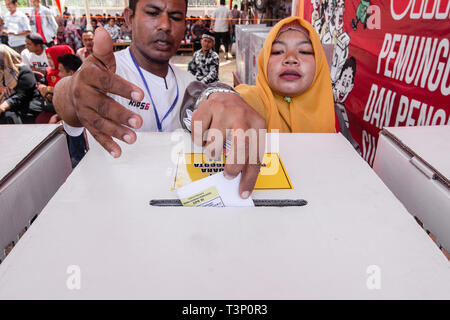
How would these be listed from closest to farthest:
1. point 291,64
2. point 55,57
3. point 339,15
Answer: point 291,64
point 339,15
point 55,57

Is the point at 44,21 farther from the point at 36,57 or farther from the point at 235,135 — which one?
the point at 235,135

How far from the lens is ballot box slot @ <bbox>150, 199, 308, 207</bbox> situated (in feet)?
1.41

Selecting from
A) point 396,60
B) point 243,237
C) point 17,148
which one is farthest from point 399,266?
point 396,60

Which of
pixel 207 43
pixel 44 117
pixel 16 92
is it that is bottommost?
pixel 44 117

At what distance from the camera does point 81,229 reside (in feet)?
1.22

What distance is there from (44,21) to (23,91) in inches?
134

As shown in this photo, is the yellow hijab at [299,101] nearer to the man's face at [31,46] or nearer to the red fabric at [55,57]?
the red fabric at [55,57]

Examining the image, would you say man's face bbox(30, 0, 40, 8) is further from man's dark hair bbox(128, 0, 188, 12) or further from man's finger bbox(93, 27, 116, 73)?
man's finger bbox(93, 27, 116, 73)

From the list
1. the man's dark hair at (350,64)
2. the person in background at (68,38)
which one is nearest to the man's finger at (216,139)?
the man's dark hair at (350,64)

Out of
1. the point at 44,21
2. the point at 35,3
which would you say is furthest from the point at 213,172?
the point at 35,3

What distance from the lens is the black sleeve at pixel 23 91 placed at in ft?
8.09

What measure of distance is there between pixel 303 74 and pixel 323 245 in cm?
83

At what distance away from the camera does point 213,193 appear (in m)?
0.41
